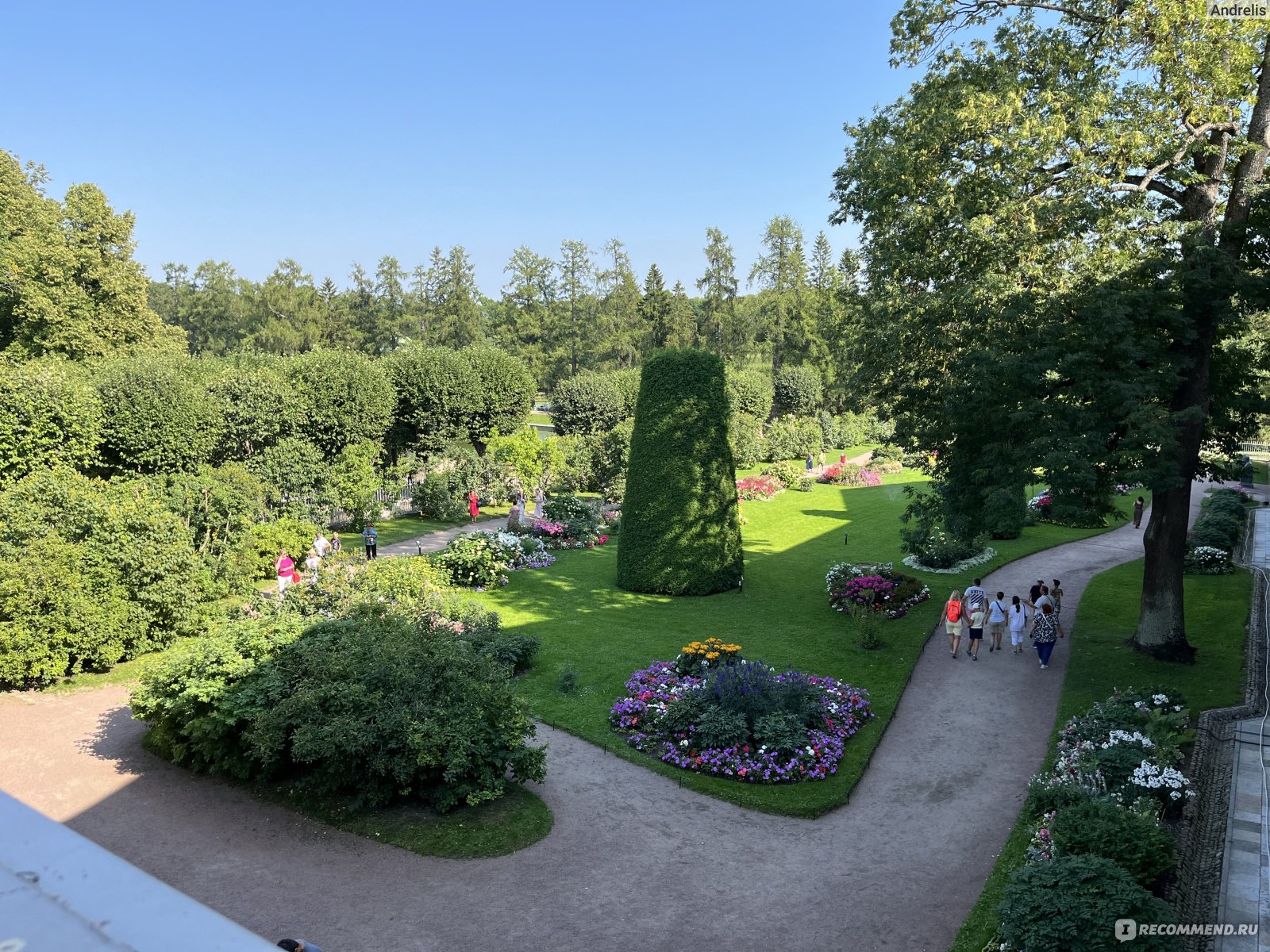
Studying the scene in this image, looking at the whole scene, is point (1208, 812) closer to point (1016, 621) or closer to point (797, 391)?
point (1016, 621)

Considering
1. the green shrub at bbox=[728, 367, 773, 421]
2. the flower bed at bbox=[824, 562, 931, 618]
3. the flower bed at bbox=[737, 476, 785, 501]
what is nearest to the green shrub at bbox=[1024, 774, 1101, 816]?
the flower bed at bbox=[824, 562, 931, 618]

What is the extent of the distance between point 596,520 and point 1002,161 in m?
15.4

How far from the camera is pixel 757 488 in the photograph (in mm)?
32438

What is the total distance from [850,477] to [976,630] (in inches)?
868

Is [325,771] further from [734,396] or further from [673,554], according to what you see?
[734,396]

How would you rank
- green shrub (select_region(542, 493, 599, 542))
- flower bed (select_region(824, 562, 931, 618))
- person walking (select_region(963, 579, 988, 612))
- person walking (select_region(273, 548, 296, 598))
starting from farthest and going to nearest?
green shrub (select_region(542, 493, 599, 542)) → flower bed (select_region(824, 562, 931, 618)) → person walking (select_region(273, 548, 296, 598)) → person walking (select_region(963, 579, 988, 612))

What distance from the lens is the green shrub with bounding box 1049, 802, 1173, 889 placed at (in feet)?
23.2

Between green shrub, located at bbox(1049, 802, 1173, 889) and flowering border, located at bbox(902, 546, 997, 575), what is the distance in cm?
1305

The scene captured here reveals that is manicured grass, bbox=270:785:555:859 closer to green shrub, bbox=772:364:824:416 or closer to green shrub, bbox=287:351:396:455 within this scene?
green shrub, bbox=287:351:396:455

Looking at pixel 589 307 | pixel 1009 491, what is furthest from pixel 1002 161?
pixel 589 307

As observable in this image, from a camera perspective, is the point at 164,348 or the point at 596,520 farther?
the point at 164,348

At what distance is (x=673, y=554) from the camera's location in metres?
18.5

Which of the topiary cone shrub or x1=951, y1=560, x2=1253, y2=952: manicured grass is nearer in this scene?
x1=951, y1=560, x2=1253, y2=952: manicured grass

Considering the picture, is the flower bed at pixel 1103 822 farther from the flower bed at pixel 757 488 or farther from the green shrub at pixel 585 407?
the green shrub at pixel 585 407
